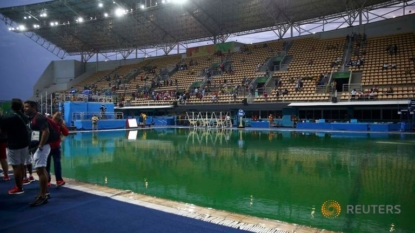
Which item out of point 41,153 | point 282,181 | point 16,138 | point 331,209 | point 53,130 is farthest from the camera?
point 282,181

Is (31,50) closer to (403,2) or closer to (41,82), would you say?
(41,82)

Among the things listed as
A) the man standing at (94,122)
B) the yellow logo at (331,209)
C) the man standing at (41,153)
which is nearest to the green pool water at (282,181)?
the yellow logo at (331,209)

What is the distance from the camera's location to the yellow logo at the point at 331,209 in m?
4.17

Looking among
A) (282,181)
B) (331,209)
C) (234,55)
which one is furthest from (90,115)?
(331,209)

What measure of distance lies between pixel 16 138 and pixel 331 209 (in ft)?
16.8

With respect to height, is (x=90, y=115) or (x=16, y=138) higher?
(x=90, y=115)

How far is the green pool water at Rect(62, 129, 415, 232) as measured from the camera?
4191 millimetres

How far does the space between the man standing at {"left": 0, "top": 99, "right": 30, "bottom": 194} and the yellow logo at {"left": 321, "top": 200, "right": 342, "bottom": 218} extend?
4863mm

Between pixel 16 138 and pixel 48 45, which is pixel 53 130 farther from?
pixel 48 45

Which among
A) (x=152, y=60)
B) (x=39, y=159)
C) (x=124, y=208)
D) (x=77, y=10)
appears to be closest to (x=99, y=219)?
(x=124, y=208)

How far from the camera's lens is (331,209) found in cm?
441

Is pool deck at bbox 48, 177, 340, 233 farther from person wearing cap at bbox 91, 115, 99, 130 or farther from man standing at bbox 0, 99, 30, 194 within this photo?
person wearing cap at bbox 91, 115, 99, 130

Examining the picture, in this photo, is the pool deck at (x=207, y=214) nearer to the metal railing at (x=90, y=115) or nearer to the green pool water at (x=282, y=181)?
the green pool water at (x=282, y=181)

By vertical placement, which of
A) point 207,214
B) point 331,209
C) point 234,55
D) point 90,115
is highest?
point 234,55
